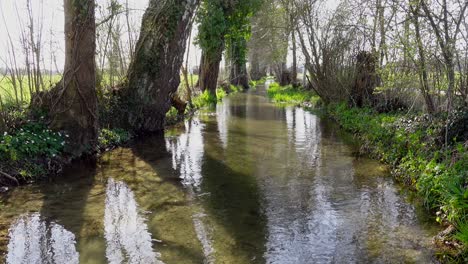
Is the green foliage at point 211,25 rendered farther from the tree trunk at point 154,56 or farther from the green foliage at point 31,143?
the green foliage at point 31,143

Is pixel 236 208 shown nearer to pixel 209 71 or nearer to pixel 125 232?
pixel 125 232

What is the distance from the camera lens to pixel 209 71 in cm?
2644

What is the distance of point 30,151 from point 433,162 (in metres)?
7.53

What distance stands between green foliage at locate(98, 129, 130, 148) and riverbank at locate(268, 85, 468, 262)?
6657 mm

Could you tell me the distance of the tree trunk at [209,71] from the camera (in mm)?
25703

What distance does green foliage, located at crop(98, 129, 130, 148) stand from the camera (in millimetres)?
11578

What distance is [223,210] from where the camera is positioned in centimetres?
679

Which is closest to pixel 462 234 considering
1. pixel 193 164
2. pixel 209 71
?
pixel 193 164

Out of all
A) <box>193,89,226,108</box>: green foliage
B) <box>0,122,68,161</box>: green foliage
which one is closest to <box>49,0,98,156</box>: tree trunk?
<box>0,122,68,161</box>: green foliage

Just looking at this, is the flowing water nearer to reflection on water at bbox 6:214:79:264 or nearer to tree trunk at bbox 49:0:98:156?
reflection on water at bbox 6:214:79:264

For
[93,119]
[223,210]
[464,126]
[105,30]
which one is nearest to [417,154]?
[464,126]

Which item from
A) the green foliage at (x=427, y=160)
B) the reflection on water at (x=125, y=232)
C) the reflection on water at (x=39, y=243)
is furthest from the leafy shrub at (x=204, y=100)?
the reflection on water at (x=39, y=243)

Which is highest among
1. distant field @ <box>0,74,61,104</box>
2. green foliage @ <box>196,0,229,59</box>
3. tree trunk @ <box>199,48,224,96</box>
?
green foliage @ <box>196,0,229,59</box>

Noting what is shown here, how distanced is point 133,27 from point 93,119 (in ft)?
20.4
